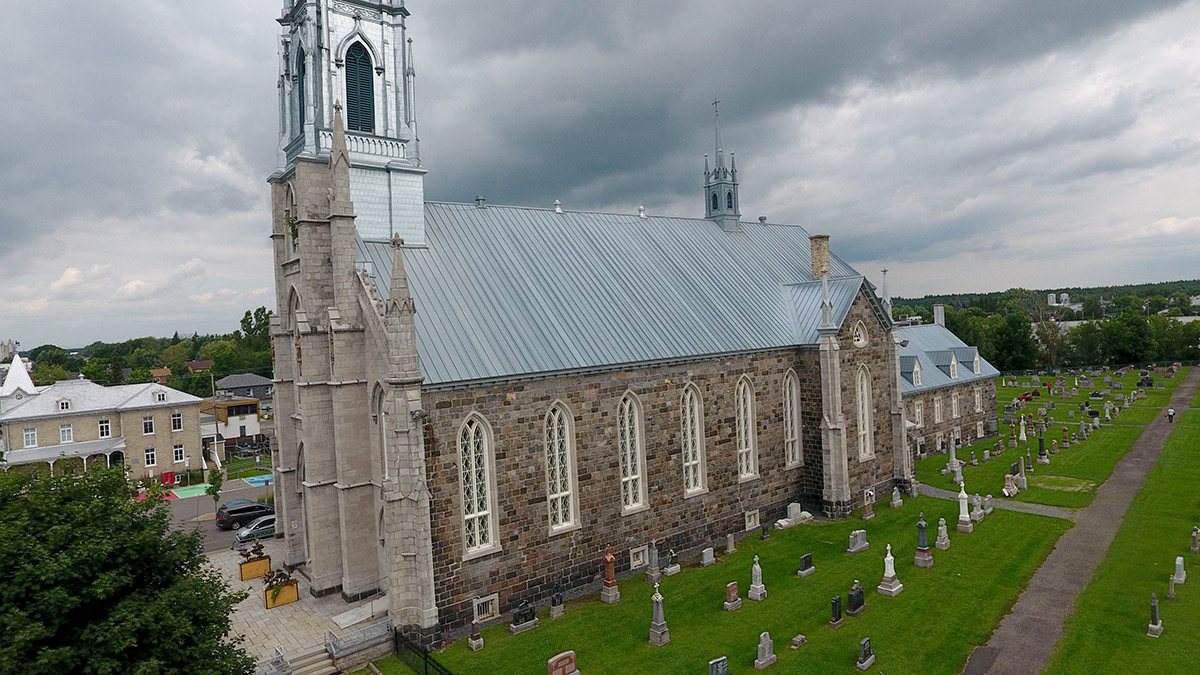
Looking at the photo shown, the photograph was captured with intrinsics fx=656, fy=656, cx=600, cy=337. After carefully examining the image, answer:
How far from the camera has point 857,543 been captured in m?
23.4

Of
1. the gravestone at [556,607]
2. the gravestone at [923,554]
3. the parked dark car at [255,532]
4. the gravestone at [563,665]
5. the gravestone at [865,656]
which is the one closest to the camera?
the gravestone at [563,665]

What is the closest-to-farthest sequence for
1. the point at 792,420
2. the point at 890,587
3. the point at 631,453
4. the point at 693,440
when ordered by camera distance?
the point at 890,587, the point at 631,453, the point at 693,440, the point at 792,420

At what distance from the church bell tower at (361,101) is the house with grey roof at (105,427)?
3246 centimetres

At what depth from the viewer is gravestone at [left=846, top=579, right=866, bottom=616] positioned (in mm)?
18734

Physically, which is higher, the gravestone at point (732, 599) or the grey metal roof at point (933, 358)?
the grey metal roof at point (933, 358)

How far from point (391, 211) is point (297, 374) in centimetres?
633

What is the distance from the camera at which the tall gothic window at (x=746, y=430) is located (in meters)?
25.8

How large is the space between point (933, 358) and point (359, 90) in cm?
3949

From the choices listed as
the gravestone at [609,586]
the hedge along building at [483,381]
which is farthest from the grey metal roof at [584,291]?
the gravestone at [609,586]

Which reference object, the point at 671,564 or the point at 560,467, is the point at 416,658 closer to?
the point at 560,467

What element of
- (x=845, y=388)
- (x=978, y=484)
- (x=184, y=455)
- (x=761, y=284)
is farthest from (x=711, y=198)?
(x=184, y=455)

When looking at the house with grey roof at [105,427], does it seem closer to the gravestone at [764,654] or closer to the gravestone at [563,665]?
the gravestone at [563,665]

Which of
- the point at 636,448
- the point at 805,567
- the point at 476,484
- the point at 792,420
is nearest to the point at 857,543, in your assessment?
the point at 805,567

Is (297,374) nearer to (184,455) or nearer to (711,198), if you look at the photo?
(711,198)
